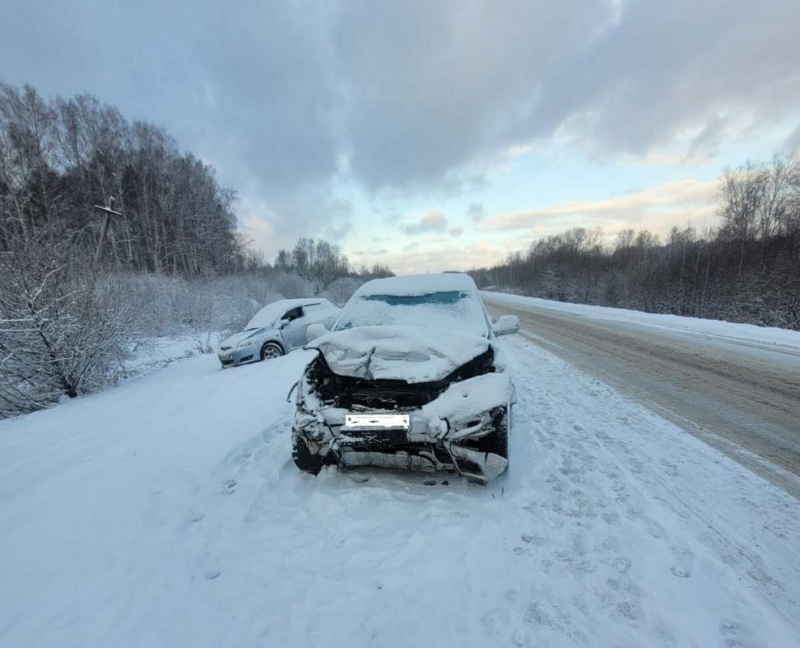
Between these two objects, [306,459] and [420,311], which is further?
[420,311]

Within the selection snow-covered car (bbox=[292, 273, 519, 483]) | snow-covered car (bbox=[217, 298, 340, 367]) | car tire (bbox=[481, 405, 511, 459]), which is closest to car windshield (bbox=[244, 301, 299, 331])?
snow-covered car (bbox=[217, 298, 340, 367])

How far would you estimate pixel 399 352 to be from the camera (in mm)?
3045

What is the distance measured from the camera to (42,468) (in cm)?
391

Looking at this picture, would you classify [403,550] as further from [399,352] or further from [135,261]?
[135,261]

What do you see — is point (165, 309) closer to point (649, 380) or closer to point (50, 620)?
point (50, 620)

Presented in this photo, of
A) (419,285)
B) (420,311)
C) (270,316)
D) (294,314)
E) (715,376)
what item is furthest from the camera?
(294,314)

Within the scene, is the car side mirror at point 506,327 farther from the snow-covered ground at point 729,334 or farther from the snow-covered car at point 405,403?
the snow-covered ground at point 729,334

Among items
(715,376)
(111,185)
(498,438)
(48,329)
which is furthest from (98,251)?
(111,185)

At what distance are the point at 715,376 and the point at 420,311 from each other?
5637mm

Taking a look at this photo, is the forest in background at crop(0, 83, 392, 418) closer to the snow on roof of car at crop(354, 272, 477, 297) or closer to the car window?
the car window

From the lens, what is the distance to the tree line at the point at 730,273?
18.0m

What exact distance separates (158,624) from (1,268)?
334 inches

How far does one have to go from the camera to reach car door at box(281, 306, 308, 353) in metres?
10.4

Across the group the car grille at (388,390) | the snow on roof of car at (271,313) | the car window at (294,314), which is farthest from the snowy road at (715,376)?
the snow on roof of car at (271,313)
